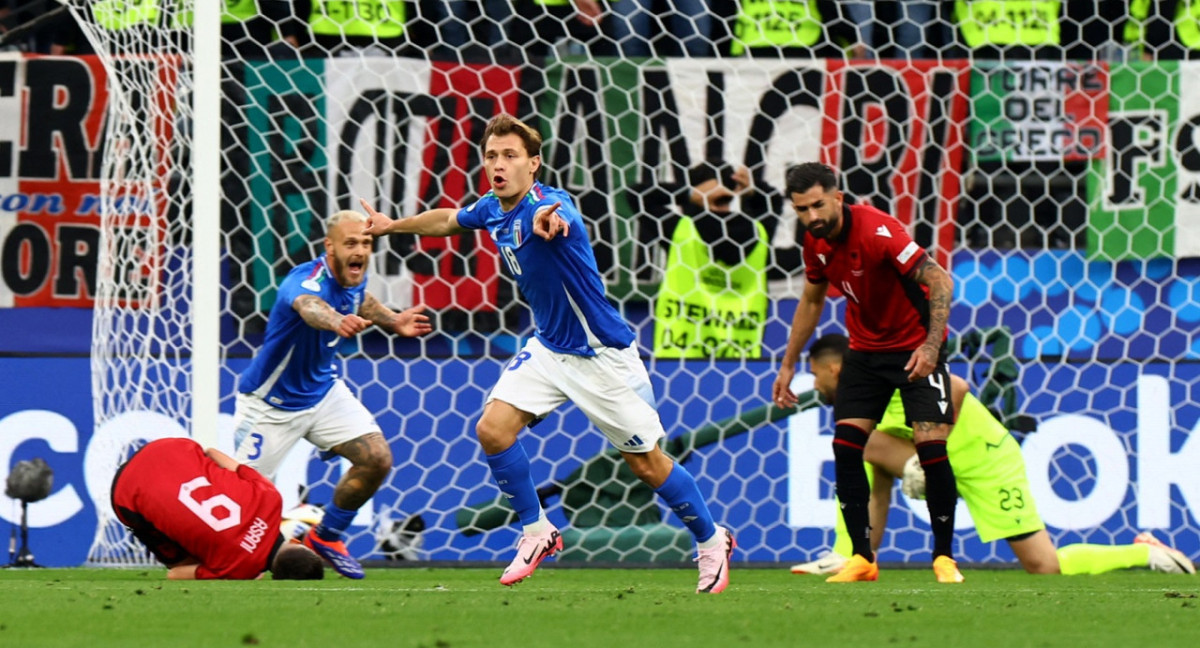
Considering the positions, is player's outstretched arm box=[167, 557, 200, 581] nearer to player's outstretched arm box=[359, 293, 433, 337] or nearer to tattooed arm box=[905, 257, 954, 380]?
player's outstretched arm box=[359, 293, 433, 337]

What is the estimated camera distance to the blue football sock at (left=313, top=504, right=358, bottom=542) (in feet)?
19.8

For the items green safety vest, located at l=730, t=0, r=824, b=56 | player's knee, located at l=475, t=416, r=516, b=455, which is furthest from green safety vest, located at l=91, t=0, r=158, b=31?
player's knee, located at l=475, t=416, r=516, b=455

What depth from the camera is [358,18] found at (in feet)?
24.4

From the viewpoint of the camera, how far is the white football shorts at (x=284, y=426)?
20.3 feet

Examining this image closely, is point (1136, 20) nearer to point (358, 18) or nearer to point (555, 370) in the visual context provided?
point (358, 18)

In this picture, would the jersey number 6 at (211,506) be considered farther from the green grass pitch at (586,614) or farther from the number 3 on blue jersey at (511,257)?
the number 3 on blue jersey at (511,257)

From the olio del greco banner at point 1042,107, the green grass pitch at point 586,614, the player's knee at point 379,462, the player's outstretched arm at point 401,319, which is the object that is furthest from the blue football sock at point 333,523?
the olio del greco banner at point 1042,107

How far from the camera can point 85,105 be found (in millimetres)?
7234

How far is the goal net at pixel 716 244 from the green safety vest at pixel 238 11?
1cm

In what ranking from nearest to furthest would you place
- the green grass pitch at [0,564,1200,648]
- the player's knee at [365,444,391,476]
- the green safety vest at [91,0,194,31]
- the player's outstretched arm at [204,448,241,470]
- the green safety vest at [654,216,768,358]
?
the green grass pitch at [0,564,1200,648], the player's outstretched arm at [204,448,241,470], the player's knee at [365,444,391,476], the green safety vest at [91,0,194,31], the green safety vest at [654,216,768,358]

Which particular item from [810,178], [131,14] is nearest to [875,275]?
[810,178]

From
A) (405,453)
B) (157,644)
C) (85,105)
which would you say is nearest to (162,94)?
(85,105)

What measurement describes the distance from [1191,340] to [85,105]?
4790 millimetres

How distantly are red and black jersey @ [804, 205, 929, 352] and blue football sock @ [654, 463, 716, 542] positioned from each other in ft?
3.58
